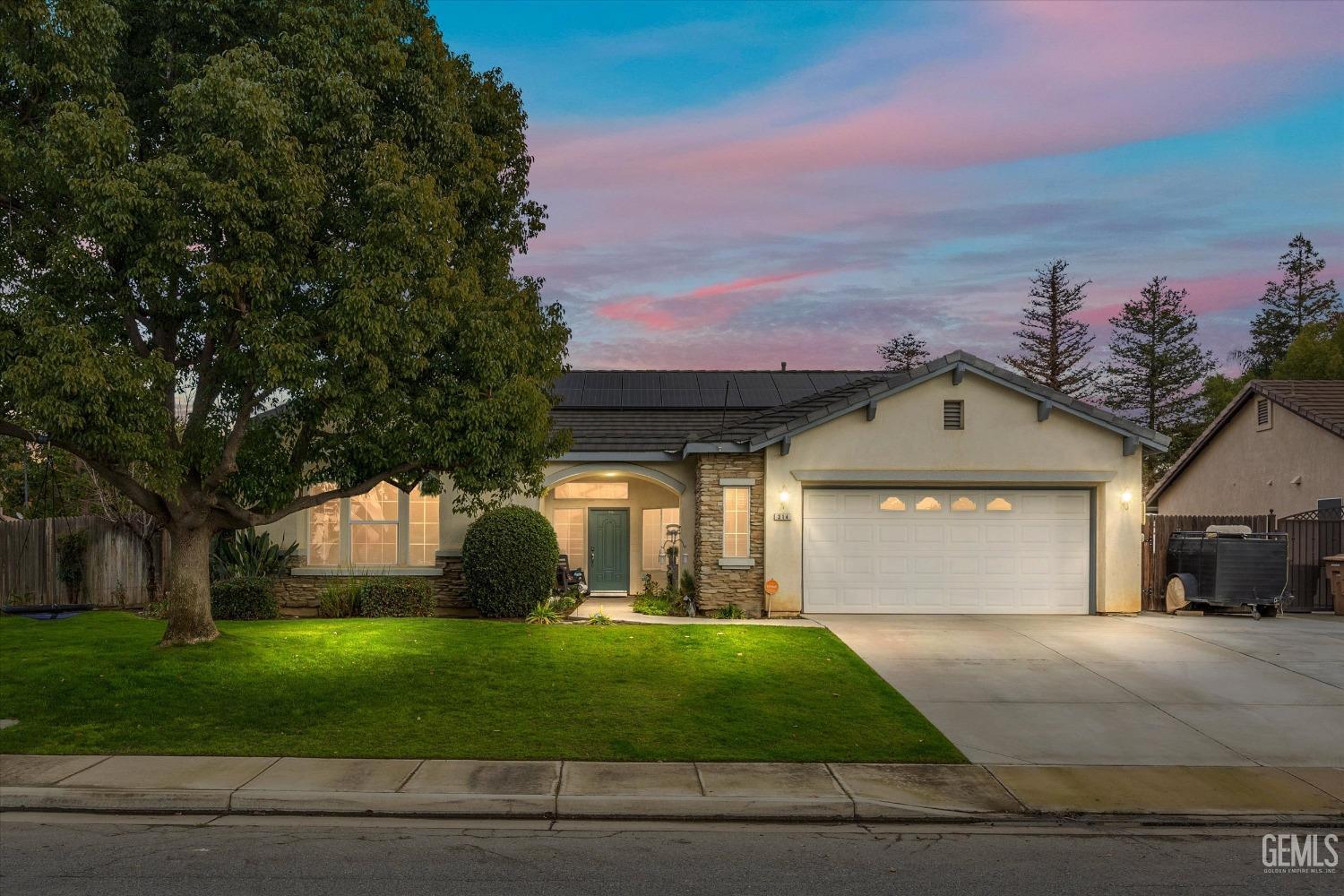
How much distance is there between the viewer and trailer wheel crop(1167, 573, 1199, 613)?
1756cm

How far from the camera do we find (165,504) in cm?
1239

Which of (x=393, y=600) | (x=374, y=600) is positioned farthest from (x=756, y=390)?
(x=374, y=600)

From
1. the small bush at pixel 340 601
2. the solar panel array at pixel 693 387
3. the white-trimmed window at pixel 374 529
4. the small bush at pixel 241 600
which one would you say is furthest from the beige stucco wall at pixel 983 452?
the small bush at pixel 241 600

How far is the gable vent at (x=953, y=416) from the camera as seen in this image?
17281mm

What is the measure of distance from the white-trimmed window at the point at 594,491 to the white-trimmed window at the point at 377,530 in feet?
11.7

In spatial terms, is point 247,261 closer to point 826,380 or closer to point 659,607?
point 659,607

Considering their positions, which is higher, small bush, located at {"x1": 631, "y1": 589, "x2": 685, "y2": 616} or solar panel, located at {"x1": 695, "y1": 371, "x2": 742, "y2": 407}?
solar panel, located at {"x1": 695, "y1": 371, "x2": 742, "y2": 407}

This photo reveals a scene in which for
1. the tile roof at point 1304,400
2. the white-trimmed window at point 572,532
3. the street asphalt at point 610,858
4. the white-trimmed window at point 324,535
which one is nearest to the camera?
the street asphalt at point 610,858

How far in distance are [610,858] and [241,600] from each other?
12.5 metres

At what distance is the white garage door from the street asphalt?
10.0 m

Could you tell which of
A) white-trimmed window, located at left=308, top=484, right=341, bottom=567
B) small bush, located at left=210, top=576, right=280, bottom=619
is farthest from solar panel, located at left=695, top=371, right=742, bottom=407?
small bush, located at left=210, top=576, right=280, bottom=619

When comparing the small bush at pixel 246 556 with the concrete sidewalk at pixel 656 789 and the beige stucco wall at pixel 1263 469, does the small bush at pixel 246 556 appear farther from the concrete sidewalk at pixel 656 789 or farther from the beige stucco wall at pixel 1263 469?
Answer: the beige stucco wall at pixel 1263 469

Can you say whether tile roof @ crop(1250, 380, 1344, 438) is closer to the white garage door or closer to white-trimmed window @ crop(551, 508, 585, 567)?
the white garage door

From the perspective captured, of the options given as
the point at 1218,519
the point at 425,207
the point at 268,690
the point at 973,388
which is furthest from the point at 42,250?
the point at 1218,519
